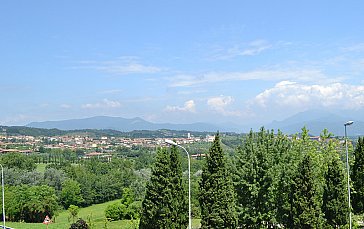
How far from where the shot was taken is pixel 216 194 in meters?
23.5

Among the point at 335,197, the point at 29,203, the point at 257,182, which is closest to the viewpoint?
the point at 335,197

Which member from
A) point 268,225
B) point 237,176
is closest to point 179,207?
point 237,176

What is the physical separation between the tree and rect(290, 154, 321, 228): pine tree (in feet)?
187

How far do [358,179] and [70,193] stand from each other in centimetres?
5363

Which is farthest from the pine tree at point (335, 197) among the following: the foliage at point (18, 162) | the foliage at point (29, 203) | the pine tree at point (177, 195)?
the foliage at point (18, 162)

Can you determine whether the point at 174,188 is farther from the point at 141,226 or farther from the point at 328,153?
the point at 328,153

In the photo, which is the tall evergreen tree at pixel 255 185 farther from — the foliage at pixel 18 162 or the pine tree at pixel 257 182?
the foliage at pixel 18 162

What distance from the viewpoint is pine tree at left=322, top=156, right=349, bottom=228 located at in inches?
1037

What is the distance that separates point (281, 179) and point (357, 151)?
36.5ft

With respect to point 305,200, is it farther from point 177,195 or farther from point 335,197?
point 177,195

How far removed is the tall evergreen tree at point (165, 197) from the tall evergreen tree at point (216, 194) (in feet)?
5.89

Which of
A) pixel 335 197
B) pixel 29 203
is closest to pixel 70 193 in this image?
pixel 29 203

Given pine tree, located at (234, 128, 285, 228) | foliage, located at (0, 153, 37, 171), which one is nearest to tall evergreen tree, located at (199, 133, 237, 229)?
pine tree, located at (234, 128, 285, 228)

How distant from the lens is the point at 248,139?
92.7 ft
